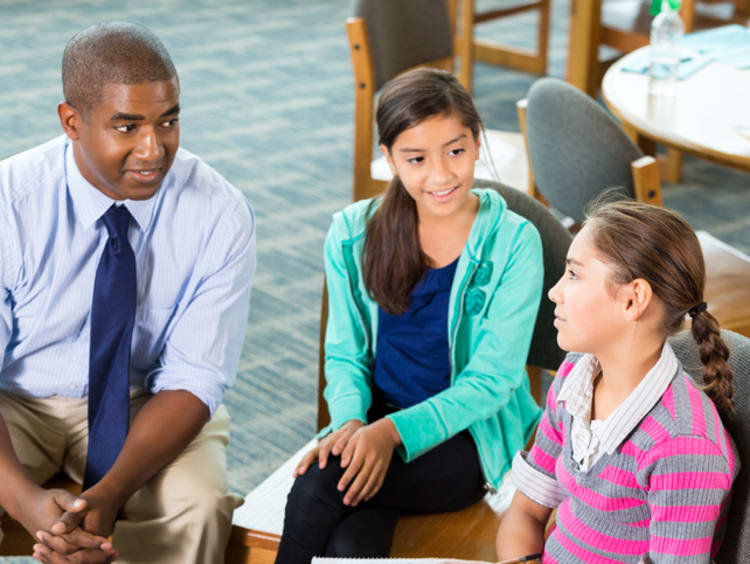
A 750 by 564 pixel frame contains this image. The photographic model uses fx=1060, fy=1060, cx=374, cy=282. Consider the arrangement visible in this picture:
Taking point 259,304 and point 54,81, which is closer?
point 259,304

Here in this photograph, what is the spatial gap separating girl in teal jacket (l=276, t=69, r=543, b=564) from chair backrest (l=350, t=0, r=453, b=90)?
4.24 feet

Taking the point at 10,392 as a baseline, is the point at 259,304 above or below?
below

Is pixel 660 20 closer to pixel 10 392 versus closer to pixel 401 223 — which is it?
pixel 401 223

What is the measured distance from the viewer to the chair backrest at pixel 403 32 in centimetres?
309

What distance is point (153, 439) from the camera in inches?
69.3

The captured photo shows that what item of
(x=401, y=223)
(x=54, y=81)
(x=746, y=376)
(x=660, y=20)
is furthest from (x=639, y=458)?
(x=54, y=81)

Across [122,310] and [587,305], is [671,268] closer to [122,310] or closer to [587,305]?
[587,305]

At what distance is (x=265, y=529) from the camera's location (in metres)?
1.81

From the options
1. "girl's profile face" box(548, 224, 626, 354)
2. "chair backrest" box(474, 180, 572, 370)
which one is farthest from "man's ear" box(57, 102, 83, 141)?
"girl's profile face" box(548, 224, 626, 354)

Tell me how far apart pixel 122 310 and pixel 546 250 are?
0.76 meters

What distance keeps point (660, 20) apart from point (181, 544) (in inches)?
83.5

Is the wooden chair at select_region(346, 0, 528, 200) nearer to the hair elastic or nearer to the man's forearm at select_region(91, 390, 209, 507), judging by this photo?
the man's forearm at select_region(91, 390, 209, 507)

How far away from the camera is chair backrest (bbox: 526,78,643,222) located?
237cm

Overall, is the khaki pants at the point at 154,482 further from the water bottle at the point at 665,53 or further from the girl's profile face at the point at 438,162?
the water bottle at the point at 665,53
